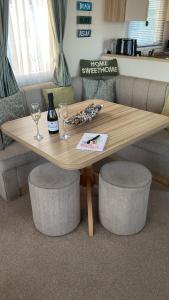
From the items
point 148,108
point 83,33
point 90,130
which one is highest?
point 83,33

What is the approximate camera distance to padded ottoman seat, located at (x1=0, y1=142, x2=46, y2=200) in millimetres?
2102

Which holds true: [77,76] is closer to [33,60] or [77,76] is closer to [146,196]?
[33,60]

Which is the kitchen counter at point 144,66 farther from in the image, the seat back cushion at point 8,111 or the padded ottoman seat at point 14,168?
the padded ottoman seat at point 14,168

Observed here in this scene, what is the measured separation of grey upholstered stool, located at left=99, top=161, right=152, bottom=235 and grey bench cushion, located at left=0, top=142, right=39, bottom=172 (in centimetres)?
72

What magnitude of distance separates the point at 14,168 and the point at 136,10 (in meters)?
2.61

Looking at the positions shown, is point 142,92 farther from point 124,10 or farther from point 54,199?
point 54,199

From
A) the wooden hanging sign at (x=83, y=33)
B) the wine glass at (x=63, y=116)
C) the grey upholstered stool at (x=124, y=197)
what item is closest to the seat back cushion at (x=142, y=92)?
the wooden hanging sign at (x=83, y=33)

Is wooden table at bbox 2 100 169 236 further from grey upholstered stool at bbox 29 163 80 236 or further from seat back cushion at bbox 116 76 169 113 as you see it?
seat back cushion at bbox 116 76 169 113

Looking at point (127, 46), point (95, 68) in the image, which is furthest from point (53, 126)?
point (127, 46)

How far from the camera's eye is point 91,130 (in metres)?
1.84

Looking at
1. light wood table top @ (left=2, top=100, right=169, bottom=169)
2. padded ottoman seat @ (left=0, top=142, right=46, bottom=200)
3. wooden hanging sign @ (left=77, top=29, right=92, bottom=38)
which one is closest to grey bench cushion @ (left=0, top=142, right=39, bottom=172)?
padded ottoman seat @ (left=0, top=142, right=46, bottom=200)

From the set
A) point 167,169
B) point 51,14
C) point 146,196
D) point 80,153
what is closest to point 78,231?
point 146,196

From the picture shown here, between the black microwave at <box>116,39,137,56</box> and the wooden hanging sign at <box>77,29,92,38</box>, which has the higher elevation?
the wooden hanging sign at <box>77,29,92,38</box>

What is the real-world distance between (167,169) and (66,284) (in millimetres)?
1367
